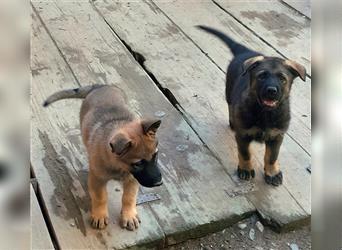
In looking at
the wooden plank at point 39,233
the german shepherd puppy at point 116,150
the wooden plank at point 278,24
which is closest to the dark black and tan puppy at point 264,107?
the german shepherd puppy at point 116,150

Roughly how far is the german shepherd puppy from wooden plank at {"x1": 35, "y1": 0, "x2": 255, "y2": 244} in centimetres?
24

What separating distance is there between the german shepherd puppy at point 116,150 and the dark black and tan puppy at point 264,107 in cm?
58

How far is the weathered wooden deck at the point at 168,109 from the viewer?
2.74 m

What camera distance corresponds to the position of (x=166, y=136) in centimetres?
332

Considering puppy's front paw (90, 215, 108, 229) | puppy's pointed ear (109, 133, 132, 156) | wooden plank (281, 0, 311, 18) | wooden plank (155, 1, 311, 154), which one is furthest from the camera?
wooden plank (281, 0, 311, 18)

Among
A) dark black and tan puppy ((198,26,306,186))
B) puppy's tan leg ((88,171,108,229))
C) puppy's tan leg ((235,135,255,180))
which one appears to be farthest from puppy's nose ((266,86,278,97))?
puppy's tan leg ((88,171,108,229))

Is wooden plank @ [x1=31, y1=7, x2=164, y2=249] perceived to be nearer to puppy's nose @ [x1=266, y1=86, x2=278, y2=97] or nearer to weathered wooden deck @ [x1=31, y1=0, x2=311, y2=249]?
weathered wooden deck @ [x1=31, y1=0, x2=311, y2=249]

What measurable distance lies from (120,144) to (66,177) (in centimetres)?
78

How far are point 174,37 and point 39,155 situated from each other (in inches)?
66.1

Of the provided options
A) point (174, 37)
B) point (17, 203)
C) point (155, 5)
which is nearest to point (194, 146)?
point (174, 37)

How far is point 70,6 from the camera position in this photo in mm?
4848

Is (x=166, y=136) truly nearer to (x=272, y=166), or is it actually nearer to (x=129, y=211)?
(x=272, y=166)

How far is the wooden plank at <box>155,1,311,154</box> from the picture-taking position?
343cm

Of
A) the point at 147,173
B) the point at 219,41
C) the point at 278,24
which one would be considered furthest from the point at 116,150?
the point at 278,24
